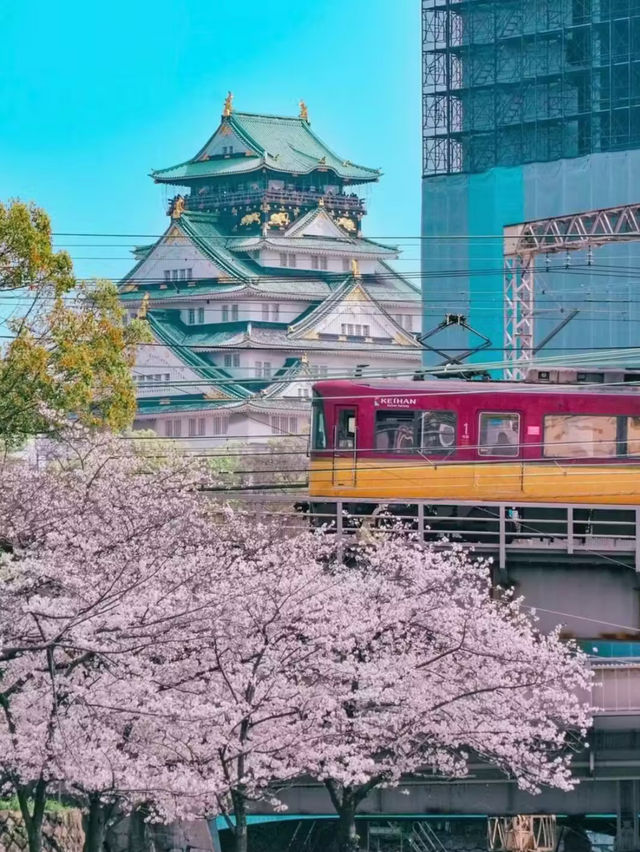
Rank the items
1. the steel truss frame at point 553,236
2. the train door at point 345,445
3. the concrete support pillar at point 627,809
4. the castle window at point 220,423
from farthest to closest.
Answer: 1. the castle window at point 220,423
2. the steel truss frame at point 553,236
3. the train door at point 345,445
4. the concrete support pillar at point 627,809

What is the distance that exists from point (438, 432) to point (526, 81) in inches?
2009

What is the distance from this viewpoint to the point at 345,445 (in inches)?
1350

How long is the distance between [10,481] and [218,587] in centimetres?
581

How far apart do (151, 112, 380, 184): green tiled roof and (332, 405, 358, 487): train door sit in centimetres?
7308

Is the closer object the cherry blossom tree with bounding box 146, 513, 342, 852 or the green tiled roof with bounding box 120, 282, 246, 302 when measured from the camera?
the cherry blossom tree with bounding box 146, 513, 342, 852

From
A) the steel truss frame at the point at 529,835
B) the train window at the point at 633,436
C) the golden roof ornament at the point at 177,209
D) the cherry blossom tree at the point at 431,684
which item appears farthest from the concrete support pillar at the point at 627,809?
the golden roof ornament at the point at 177,209

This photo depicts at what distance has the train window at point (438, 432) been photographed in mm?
33688

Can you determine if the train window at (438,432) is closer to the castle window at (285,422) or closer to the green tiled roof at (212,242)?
the castle window at (285,422)

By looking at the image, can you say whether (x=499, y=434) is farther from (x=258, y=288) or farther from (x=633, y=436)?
(x=258, y=288)

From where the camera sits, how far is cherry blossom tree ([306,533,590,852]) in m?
25.9

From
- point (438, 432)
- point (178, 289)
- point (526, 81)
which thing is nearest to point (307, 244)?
point (178, 289)

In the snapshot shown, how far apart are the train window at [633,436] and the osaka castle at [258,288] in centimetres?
5352

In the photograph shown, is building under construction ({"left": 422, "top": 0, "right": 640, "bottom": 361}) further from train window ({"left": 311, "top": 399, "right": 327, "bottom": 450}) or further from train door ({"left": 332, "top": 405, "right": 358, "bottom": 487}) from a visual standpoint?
train door ({"left": 332, "top": 405, "right": 358, "bottom": 487})

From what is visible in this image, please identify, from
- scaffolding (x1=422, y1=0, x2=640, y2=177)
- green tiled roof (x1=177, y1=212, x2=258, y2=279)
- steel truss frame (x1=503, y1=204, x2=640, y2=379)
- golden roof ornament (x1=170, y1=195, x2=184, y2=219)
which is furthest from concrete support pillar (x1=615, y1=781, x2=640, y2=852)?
golden roof ornament (x1=170, y1=195, x2=184, y2=219)
